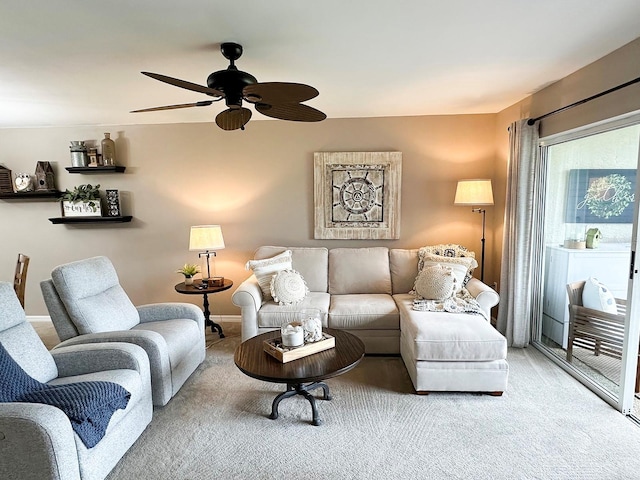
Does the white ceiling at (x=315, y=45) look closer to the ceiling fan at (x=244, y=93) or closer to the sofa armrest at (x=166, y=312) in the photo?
the ceiling fan at (x=244, y=93)

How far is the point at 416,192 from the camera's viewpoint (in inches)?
166

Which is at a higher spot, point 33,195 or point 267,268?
point 33,195

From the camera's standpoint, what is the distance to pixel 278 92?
1874 millimetres

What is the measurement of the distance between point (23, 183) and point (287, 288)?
3.58m

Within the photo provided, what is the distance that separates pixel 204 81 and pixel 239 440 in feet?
8.87

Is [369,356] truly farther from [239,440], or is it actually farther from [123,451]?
[123,451]

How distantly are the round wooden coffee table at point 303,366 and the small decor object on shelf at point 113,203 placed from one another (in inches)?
109

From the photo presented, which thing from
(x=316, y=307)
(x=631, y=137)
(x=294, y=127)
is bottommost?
(x=316, y=307)

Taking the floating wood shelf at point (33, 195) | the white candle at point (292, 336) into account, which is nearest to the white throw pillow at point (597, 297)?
the white candle at point (292, 336)

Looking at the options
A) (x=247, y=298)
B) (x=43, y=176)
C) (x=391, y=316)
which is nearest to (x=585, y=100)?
(x=391, y=316)

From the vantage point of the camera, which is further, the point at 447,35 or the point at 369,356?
the point at 369,356

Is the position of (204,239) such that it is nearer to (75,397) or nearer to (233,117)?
(233,117)

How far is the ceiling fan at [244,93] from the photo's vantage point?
183 centimetres

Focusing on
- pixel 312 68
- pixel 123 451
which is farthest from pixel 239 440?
pixel 312 68
